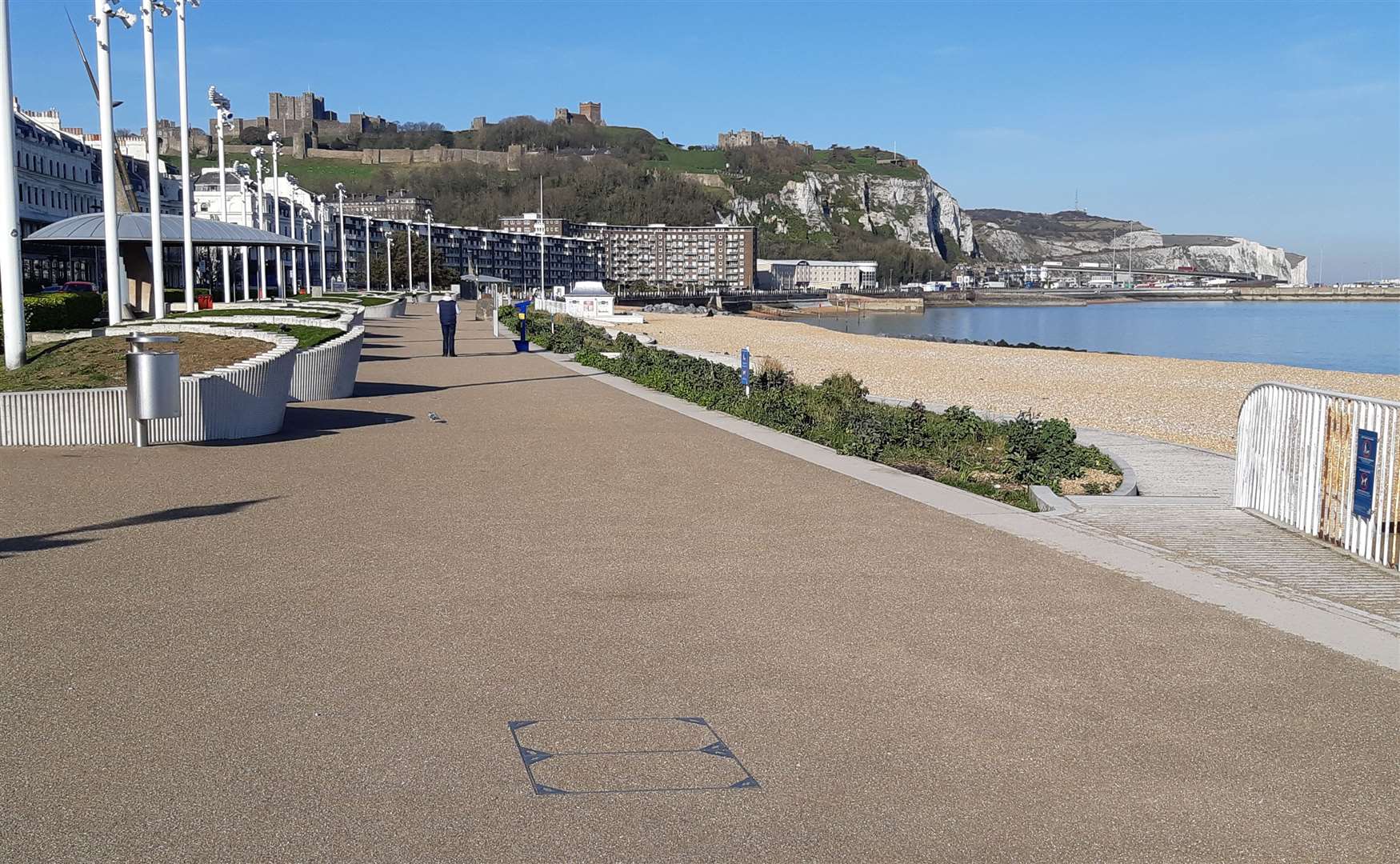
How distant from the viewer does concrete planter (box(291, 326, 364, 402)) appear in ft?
56.7

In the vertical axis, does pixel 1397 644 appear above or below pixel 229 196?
below

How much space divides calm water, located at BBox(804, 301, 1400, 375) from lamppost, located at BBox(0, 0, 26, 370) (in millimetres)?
43693

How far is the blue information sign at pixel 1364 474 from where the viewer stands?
831cm

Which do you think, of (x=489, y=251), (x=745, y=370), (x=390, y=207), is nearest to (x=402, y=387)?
(x=745, y=370)

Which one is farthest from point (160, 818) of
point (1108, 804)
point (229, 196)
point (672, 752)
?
point (229, 196)

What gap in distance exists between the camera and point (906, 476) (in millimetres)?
11617

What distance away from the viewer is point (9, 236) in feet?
47.8

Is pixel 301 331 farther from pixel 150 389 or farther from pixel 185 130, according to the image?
pixel 185 130

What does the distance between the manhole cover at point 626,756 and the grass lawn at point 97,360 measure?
31.8 ft

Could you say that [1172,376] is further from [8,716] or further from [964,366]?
[8,716]

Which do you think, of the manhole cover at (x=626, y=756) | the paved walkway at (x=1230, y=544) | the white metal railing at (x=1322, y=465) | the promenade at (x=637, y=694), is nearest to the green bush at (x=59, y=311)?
the promenade at (x=637, y=694)

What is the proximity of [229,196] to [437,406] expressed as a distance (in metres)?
78.1

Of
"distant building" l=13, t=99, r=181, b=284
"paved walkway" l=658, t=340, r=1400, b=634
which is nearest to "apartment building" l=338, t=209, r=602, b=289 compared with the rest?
"distant building" l=13, t=99, r=181, b=284

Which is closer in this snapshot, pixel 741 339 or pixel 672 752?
pixel 672 752
